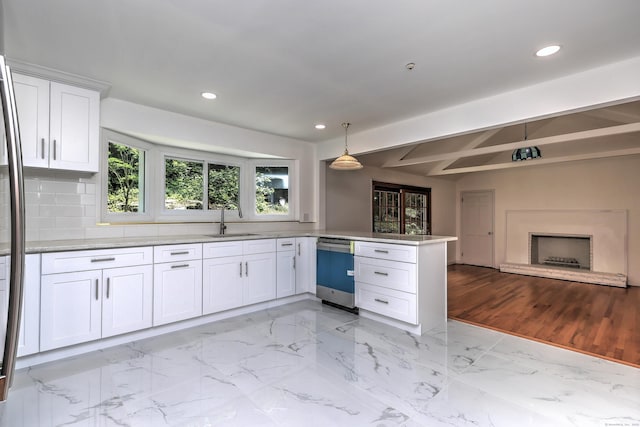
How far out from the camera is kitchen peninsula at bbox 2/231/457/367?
2324 mm

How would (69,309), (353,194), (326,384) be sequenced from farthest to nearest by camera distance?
(353,194) < (69,309) < (326,384)

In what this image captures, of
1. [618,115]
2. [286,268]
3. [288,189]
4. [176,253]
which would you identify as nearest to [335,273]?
[286,268]

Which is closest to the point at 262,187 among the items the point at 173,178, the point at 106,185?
the point at 173,178

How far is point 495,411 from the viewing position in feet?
5.76

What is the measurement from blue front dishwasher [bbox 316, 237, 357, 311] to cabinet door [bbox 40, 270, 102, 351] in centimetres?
226

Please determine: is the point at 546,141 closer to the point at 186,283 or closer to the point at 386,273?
the point at 386,273

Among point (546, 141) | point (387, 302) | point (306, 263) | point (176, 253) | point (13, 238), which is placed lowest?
point (387, 302)

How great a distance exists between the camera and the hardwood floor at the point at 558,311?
277cm

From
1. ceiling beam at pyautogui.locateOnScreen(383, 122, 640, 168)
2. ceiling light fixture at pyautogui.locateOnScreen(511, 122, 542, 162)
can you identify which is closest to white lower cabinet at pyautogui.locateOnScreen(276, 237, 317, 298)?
ceiling beam at pyautogui.locateOnScreen(383, 122, 640, 168)

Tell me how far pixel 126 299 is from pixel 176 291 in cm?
42

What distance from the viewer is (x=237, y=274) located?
3381 millimetres

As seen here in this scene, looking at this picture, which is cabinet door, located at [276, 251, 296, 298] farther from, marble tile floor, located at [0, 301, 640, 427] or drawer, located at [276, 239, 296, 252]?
marble tile floor, located at [0, 301, 640, 427]

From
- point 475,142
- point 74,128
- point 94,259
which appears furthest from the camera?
point 475,142

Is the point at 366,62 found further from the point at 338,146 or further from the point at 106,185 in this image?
the point at 106,185
